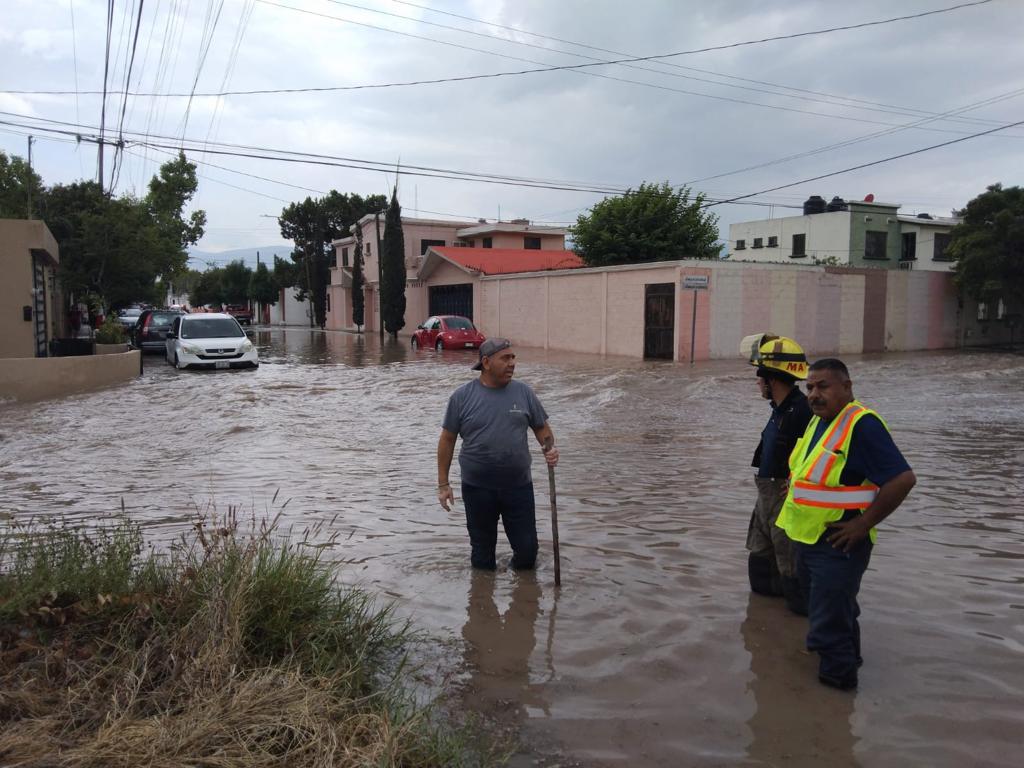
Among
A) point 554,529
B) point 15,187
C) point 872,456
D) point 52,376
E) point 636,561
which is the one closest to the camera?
point 872,456

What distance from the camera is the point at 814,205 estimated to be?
4638 cm

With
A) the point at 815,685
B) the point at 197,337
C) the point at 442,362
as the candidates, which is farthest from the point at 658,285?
the point at 815,685

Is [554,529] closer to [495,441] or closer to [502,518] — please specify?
[502,518]

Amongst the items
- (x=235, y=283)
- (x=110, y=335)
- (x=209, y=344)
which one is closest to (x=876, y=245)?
(x=209, y=344)

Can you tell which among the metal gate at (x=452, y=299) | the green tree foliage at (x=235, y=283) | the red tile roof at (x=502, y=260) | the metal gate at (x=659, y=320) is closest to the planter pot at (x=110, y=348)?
the metal gate at (x=659, y=320)

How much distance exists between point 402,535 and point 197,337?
1709 centimetres

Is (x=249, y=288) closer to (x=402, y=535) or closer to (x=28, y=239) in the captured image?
(x=28, y=239)

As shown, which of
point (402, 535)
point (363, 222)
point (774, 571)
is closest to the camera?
point (774, 571)

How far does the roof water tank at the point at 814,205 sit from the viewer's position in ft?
152

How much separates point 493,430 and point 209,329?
62.1 feet

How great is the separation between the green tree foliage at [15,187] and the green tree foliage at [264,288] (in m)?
37.4

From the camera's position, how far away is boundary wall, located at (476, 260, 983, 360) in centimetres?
2498

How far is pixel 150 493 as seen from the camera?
27.0 ft

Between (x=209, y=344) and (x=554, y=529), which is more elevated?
(x=209, y=344)
